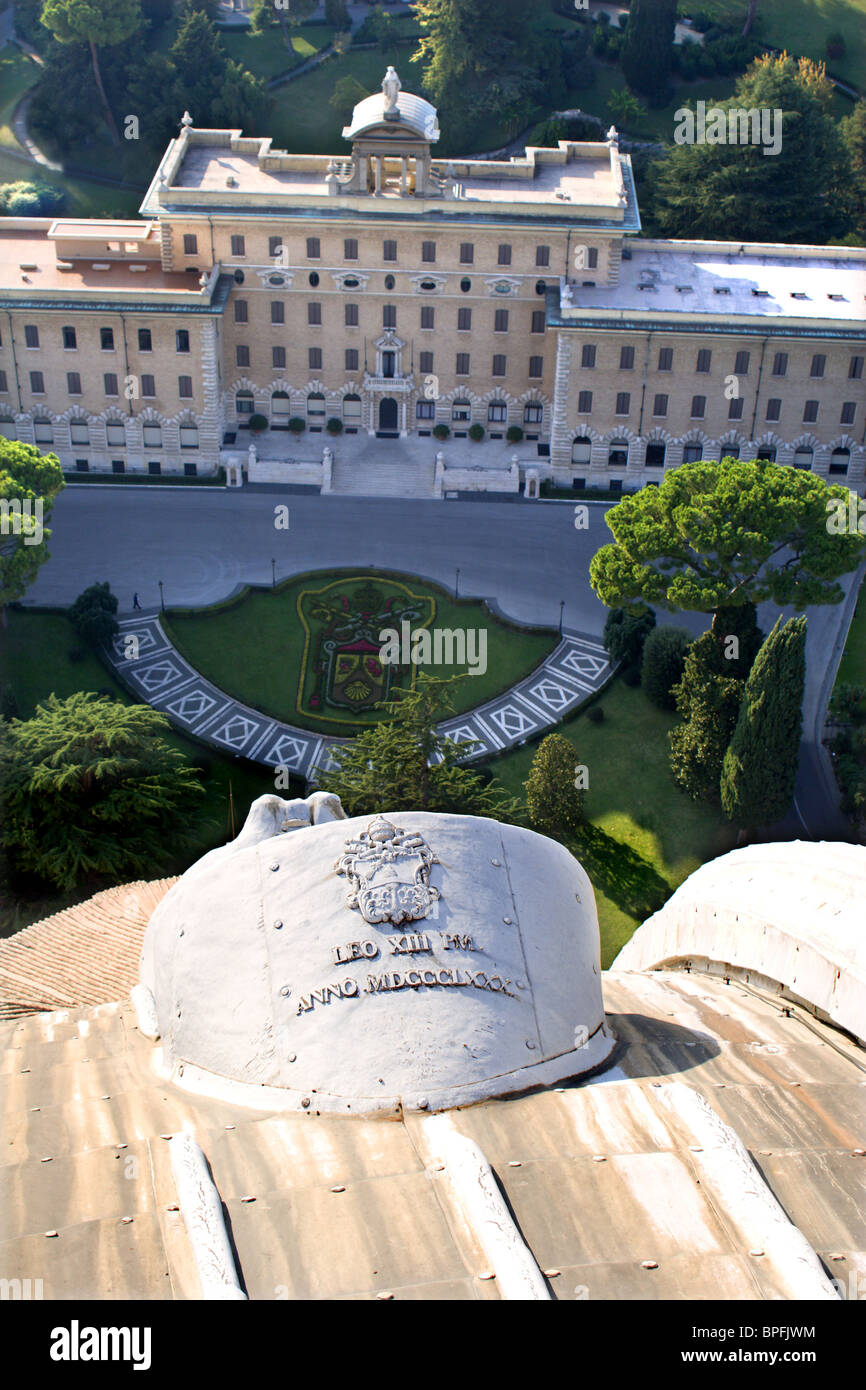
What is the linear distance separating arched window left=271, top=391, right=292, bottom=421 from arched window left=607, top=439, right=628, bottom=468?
18.3 meters

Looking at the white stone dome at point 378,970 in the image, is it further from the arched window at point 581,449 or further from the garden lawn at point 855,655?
the arched window at point 581,449

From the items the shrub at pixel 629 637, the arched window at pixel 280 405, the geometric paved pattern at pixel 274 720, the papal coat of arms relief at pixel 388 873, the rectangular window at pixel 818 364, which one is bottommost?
the geometric paved pattern at pixel 274 720

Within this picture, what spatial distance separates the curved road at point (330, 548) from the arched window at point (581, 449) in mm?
2838

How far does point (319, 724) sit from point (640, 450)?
1091 inches

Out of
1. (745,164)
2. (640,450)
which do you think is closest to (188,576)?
(640,450)

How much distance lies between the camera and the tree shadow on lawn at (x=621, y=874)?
52.3m

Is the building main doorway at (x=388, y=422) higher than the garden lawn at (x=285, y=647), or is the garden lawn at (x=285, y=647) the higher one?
the building main doorway at (x=388, y=422)

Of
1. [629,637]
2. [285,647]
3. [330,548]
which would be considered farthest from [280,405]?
[629,637]

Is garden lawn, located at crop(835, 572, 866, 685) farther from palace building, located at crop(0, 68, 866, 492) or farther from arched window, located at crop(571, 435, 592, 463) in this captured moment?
arched window, located at crop(571, 435, 592, 463)

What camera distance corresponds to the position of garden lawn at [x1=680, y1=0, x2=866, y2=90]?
12031 centimetres

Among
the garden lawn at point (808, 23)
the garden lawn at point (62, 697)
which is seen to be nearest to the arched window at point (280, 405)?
the garden lawn at point (62, 697)

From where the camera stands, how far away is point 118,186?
108625 mm

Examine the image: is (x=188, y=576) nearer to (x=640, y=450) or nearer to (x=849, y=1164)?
(x=640, y=450)

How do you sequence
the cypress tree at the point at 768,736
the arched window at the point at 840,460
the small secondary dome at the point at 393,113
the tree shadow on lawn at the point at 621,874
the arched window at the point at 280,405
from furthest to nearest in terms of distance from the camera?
1. the arched window at the point at 280,405
2. the arched window at the point at 840,460
3. the small secondary dome at the point at 393,113
4. the tree shadow on lawn at the point at 621,874
5. the cypress tree at the point at 768,736
